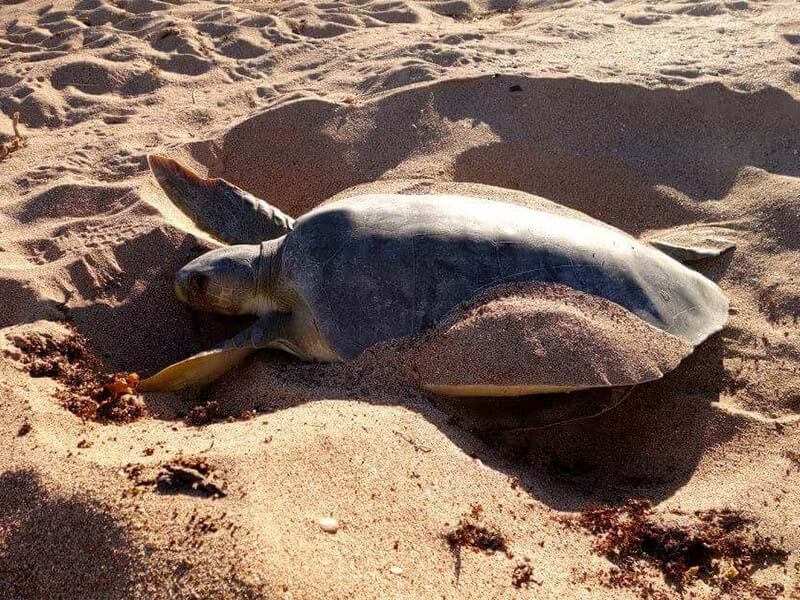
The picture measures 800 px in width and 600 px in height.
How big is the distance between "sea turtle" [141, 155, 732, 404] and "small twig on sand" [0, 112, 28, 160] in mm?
1843

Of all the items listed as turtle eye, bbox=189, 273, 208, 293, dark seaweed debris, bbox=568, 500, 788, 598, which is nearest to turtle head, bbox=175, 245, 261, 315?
turtle eye, bbox=189, 273, 208, 293

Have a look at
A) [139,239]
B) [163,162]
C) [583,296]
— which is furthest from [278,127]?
[583,296]

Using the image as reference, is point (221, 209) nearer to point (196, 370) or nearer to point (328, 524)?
point (196, 370)

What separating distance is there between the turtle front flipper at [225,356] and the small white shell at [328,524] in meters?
1.15

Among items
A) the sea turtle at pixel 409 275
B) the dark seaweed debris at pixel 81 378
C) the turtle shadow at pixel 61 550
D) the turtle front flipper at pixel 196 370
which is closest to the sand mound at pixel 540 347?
the sea turtle at pixel 409 275

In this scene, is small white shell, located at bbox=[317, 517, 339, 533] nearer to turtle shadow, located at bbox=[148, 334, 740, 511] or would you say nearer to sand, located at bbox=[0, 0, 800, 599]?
sand, located at bbox=[0, 0, 800, 599]

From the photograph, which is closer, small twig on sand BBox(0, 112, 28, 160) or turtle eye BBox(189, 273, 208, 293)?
turtle eye BBox(189, 273, 208, 293)

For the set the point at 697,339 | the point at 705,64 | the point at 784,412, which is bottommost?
the point at 784,412

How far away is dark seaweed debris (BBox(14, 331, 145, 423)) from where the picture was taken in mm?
2453

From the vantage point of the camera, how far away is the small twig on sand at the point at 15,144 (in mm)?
4082

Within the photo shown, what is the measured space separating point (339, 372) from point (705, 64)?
11.0 feet

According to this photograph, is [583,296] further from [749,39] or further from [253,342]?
[749,39]

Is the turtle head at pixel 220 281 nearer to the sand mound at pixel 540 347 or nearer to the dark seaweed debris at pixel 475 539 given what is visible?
the sand mound at pixel 540 347

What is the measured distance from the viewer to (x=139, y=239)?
3340 millimetres
